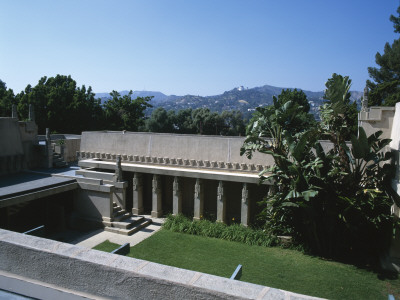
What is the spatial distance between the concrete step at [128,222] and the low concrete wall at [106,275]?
45.1 ft

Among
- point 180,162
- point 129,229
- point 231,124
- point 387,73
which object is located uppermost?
point 387,73

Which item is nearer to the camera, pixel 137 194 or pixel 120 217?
pixel 120 217

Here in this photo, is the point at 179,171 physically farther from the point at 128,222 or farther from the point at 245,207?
the point at 245,207

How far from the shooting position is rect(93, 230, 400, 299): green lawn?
37.4 feet

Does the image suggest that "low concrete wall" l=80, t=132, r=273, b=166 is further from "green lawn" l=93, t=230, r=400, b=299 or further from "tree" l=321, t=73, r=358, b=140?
"green lawn" l=93, t=230, r=400, b=299

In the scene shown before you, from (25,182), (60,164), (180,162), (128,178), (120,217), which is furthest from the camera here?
(128,178)

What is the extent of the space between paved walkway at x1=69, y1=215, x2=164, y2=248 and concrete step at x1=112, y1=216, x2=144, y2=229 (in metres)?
0.48

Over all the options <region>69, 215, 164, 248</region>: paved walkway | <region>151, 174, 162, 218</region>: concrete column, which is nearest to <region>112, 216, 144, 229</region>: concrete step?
<region>69, 215, 164, 248</region>: paved walkway

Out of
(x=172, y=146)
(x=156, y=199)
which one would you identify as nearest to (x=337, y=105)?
(x=172, y=146)

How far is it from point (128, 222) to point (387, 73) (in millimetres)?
37548

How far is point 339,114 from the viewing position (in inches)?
576

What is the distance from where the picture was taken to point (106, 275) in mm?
3312

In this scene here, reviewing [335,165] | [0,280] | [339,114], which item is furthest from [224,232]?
[0,280]

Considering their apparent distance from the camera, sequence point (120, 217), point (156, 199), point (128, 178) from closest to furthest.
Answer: point (120, 217) < point (156, 199) < point (128, 178)
